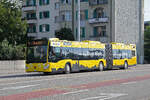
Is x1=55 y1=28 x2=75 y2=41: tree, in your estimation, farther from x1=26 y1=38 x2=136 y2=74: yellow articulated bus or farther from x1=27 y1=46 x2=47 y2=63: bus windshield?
x1=27 y1=46 x2=47 y2=63: bus windshield

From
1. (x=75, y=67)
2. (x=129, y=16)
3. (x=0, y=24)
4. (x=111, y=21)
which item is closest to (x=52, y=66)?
(x=75, y=67)

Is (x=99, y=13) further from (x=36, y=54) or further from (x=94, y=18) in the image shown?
(x=36, y=54)

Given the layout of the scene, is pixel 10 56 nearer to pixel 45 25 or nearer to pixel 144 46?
pixel 45 25

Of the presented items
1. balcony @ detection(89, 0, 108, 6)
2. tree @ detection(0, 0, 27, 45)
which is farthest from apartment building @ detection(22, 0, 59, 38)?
tree @ detection(0, 0, 27, 45)

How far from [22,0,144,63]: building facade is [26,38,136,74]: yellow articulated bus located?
21.2m

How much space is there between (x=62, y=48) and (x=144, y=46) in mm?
46366

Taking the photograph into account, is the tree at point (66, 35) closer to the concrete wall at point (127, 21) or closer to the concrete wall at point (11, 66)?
the concrete wall at point (127, 21)

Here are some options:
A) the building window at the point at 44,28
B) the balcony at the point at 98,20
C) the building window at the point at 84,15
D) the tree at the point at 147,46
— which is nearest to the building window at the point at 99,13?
the balcony at the point at 98,20

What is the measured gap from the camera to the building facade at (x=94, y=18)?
57500 millimetres

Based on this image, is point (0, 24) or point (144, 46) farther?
point (144, 46)

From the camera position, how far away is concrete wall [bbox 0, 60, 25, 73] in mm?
34062

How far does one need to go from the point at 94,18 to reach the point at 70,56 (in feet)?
103

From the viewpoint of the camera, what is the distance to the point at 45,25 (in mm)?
64812

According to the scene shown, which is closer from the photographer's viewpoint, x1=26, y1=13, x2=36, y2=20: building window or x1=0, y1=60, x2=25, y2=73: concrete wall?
x1=0, y1=60, x2=25, y2=73: concrete wall
